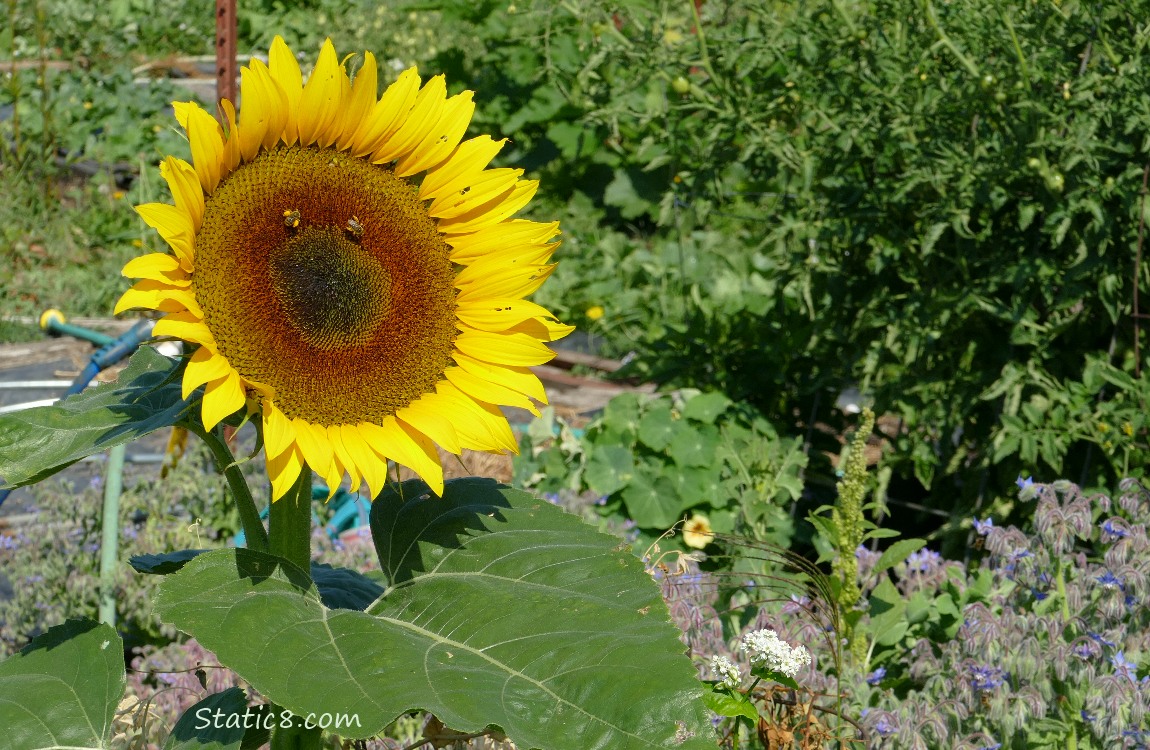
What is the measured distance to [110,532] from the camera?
9.62 ft

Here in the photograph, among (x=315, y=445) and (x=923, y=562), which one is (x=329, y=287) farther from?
(x=923, y=562)

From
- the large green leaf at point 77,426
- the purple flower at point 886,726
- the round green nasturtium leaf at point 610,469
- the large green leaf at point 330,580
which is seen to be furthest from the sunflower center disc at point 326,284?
the round green nasturtium leaf at point 610,469

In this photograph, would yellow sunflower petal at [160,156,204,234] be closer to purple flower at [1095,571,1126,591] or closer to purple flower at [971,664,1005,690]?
purple flower at [971,664,1005,690]

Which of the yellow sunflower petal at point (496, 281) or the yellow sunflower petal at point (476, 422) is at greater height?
the yellow sunflower petal at point (496, 281)

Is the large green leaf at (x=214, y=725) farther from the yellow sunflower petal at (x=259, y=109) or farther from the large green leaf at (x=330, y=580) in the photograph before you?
the yellow sunflower petal at (x=259, y=109)

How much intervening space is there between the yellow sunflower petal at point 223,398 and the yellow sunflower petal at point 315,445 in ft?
0.28

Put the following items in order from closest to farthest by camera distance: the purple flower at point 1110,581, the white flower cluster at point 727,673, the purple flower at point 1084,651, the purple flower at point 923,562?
the white flower cluster at point 727,673
the purple flower at point 1084,651
the purple flower at point 1110,581
the purple flower at point 923,562

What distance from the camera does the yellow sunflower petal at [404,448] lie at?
144 centimetres

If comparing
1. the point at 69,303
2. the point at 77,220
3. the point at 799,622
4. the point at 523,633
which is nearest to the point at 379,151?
the point at 523,633

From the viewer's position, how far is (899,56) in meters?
3.44

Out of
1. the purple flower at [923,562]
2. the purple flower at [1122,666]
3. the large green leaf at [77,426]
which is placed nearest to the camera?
the large green leaf at [77,426]

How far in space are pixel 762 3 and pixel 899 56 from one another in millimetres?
660

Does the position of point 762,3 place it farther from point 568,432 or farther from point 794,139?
point 568,432

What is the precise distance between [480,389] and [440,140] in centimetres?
32
